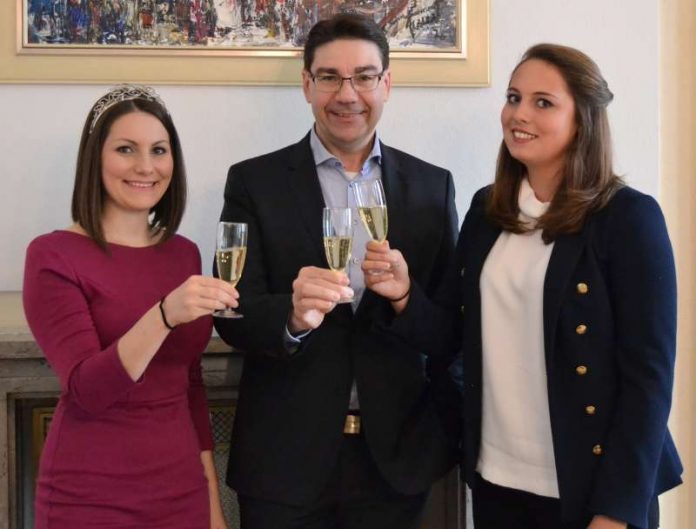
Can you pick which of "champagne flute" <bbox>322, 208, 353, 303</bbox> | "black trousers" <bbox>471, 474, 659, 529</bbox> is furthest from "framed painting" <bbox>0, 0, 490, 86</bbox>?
"black trousers" <bbox>471, 474, 659, 529</bbox>

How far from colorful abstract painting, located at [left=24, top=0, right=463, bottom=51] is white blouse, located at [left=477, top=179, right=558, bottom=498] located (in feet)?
3.53

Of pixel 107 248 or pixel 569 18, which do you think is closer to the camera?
pixel 107 248

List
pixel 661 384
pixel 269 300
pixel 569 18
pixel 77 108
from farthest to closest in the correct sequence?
pixel 569 18 → pixel 77 108 → pixel 269 300 → pixel 661 384

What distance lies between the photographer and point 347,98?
2230 millimetres

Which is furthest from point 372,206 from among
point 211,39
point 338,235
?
point 211,39

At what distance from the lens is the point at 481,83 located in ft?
9.60

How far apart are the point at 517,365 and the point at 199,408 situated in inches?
31.7

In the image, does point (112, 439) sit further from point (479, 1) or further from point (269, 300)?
point (479, 1)

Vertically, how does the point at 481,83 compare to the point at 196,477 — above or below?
above

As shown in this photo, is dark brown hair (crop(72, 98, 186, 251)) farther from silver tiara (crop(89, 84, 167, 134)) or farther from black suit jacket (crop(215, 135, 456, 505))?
black suit jacket (crop(215, 135, 456, 505))

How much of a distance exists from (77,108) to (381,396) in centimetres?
142

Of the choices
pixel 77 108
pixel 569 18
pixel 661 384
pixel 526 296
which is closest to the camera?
pixel 661 384

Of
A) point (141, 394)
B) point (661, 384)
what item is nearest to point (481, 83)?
point (661, 384)

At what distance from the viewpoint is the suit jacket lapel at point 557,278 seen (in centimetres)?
186
